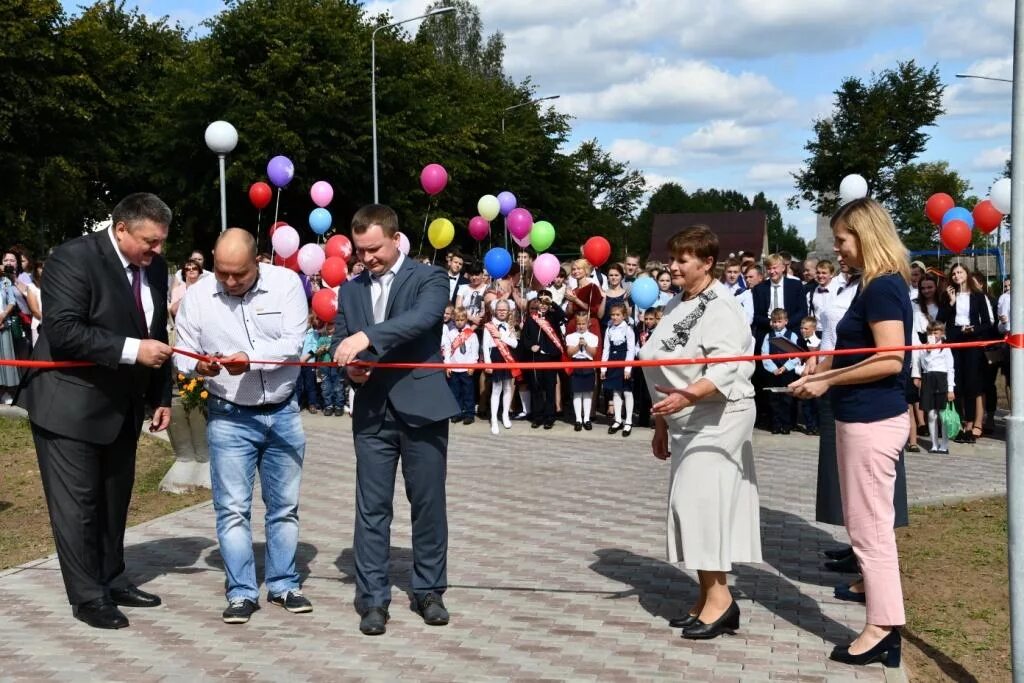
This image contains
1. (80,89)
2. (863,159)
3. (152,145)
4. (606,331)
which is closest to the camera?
(606,331)

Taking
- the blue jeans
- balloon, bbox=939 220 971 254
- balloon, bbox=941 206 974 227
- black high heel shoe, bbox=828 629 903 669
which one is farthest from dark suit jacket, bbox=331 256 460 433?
balloon, bbox=941 206 974 227

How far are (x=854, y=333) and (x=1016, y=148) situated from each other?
3.88 feet

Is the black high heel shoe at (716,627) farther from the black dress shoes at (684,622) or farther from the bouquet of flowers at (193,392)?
the bouquet of flowers at (193,392)

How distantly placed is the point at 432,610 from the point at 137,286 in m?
2.28

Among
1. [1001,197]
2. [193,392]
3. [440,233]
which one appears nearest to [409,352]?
[193,392]

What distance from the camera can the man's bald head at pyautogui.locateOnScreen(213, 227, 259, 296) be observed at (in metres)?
6.07

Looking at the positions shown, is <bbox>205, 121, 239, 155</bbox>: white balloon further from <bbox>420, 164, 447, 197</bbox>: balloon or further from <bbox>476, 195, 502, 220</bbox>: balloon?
<bbox>476, 195, 502, 220</bbox>: balloon

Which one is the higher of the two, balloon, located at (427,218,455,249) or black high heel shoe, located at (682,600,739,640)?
balloon, located at (427,218,455,249)

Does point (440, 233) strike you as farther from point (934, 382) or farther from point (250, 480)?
Result: point (250, 480)

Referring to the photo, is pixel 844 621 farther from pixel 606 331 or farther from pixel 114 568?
pixel 606 331

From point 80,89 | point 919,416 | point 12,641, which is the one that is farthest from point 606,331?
point 80,89

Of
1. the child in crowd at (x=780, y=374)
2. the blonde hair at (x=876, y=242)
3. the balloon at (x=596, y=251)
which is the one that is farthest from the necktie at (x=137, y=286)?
the balloon at (x=596, y=251)

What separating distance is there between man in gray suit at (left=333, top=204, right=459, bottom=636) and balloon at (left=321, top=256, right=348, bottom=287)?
34.5ft

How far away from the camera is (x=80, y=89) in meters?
36.2
